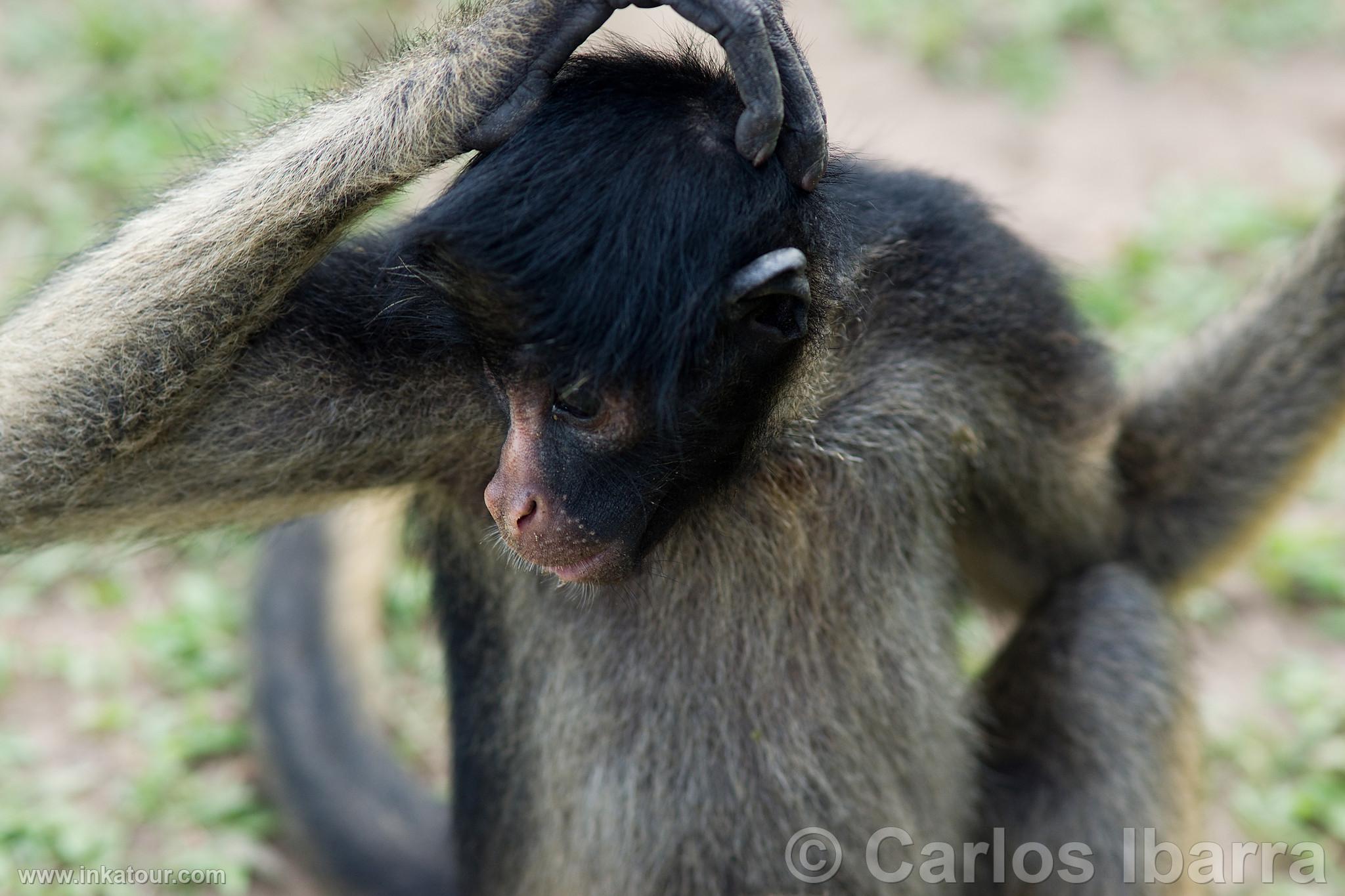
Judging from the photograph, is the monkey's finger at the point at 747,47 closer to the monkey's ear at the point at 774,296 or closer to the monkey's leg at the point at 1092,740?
the monkey's ear at the point at 774,296

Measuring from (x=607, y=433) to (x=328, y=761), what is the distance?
9.12 feet

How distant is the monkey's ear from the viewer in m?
3.00

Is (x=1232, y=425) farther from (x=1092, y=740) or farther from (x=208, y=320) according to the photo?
(x=208, y=320)

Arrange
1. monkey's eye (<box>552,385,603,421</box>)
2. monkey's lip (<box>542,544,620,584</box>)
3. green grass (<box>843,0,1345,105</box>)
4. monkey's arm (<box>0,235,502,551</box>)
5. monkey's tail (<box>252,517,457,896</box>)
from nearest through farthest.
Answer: monkey's eye (<box>552,385,603,421</box>) → monkey's lip (<box>542,544,620,584</box>) → monkey's arm (<box>0,235,502,551</box>) → monkey's tail (<box>252,517,457,896</box>) → green grass (<box>843,0,1345,105</box>)

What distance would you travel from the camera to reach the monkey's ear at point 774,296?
3.00m

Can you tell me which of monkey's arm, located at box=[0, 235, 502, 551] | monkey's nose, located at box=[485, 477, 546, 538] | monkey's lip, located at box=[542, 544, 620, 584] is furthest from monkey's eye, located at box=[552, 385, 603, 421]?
monkey's arm, located at box=[0, 235, 502, 551]

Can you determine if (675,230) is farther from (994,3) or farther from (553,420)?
(994,3)

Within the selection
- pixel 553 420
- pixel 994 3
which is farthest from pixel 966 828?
pixel 994 3

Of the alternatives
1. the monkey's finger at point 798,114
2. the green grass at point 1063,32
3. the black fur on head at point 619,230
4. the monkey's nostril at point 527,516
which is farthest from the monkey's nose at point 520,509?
the green grass at point 1063,32

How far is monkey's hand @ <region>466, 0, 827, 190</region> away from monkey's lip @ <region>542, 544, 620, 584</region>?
975mm

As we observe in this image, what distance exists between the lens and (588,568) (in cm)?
321

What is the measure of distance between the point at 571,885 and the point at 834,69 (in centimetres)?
607

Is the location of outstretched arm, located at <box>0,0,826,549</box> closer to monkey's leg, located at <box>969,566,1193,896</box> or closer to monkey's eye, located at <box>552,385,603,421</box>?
monkey's eye, located at <box>552,385,603,421</box>

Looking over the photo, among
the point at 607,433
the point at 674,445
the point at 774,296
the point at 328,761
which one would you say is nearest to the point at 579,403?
the point at 607,433
